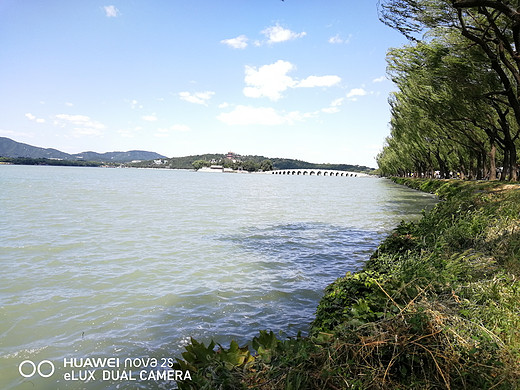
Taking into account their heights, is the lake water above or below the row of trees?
below

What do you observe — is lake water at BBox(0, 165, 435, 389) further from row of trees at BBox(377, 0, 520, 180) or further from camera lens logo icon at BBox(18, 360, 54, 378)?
row of trees at BBox(377, 0, 520, 180)

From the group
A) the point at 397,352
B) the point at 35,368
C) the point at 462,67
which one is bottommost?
the point at 35,368

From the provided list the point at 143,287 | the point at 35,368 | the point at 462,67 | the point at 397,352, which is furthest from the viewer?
the point at 462,67

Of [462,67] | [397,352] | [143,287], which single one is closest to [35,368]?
[143,287]

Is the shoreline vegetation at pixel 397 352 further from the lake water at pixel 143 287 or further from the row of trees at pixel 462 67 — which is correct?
the row of trees at pixel 462 67

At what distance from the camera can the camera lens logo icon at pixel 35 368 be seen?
15.8 feet

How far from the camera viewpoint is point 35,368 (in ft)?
16.2

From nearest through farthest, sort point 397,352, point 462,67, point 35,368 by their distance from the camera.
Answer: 1. point 397,352
2. point 35,368
3. point 462,67

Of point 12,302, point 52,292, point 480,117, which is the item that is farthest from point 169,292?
point 480,117

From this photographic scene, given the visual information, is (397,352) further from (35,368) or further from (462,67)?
A: (462,67)

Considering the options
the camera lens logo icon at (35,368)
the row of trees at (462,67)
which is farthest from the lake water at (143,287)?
the row of trees at (462,67)

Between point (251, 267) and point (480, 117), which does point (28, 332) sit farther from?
point (480, 117)

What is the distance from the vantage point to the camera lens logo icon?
480 centimetres

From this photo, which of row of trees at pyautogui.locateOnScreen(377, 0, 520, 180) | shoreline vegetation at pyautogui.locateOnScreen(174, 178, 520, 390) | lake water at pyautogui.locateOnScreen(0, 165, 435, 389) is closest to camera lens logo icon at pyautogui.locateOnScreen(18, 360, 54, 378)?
lake water at pyautogui.locateOnScreen(0, 165, 435, 389)
